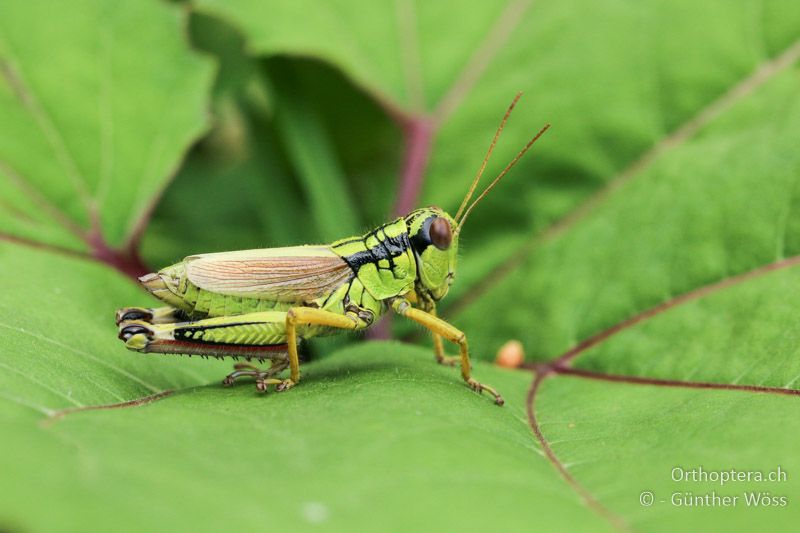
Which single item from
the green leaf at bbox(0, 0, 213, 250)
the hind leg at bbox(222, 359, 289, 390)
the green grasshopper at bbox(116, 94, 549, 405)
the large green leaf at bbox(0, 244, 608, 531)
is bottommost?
the large green leaf at bbox(0, 244, 608, 531)

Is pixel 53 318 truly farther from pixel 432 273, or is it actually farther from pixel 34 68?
pixel 34 68

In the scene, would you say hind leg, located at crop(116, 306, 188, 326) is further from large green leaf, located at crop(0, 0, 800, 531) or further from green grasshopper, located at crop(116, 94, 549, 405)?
large green leaf, located at crop(0, 0, 800, 531)

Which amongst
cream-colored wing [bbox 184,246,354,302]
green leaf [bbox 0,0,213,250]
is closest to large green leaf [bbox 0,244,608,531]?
cream-colored wing [bbox 184,246,354,302]

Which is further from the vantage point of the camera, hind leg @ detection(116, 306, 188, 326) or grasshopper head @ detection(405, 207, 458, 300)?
grasshopper head @ detection(405, 207, 458, 300)

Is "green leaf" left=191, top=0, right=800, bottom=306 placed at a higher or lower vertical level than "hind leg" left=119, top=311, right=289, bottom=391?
higher

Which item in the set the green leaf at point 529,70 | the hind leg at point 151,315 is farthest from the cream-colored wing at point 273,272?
the green leaf at point 529,70

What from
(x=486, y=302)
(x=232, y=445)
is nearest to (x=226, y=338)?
(x=232, y=445)

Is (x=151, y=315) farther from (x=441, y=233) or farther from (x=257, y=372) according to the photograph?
(x=441, y=233)

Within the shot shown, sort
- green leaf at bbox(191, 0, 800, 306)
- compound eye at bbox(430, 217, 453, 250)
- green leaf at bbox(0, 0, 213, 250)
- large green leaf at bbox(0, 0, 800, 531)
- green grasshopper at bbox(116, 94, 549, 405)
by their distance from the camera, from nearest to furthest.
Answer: large green leaf at bbox(0, 0, 800, 531) → green grasshopper at bbox(116, 94, 549, 405) → compound eye at bbox(430, 217, 453, 250) → green leaf at bbox(0, 0, 213, 250) → green leaf at bbox(191, 0, 800, 306)
